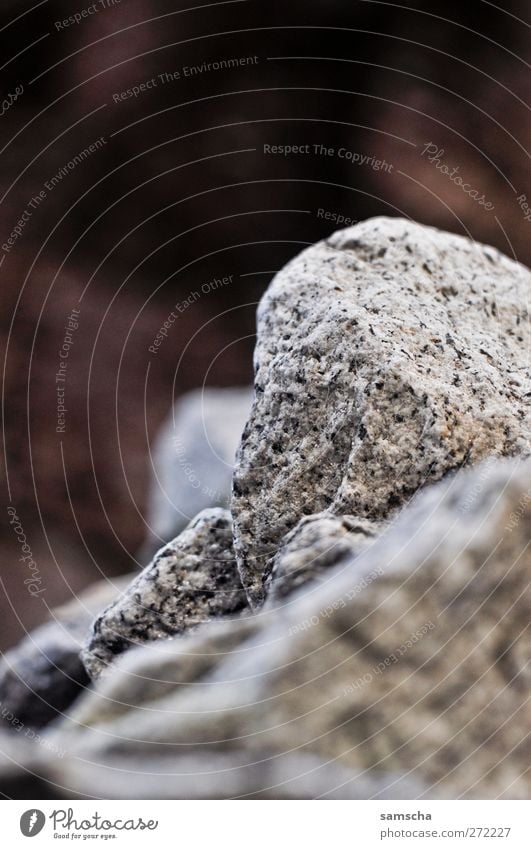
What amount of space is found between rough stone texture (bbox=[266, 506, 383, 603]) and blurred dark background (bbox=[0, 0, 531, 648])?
885mm

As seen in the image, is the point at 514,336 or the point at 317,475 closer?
the point at 317,475

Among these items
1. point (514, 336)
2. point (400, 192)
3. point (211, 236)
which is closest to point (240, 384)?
point (211, 236)

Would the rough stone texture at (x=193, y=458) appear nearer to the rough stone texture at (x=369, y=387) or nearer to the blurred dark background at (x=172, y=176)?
the blurred dark background at (x=172, y=176)

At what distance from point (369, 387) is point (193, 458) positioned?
104 centimetres

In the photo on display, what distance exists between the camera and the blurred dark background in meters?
1.60

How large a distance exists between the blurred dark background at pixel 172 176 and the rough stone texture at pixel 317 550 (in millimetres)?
885

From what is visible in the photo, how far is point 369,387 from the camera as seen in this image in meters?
0.86

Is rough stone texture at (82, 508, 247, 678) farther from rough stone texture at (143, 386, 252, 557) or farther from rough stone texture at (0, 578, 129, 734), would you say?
rough stone texture at (143, 386, 252, 557)

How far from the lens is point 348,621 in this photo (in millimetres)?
755

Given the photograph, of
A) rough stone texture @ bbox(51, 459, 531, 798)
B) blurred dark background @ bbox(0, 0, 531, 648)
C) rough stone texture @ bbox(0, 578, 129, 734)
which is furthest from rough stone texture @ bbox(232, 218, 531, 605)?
blurred dark background @ bbox(0, 0, 531, 648)

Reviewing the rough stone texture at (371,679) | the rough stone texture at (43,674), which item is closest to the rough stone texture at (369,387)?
the rough stone texture at (371,679)

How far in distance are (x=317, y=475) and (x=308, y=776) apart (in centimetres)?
34

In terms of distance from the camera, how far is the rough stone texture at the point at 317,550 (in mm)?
764
